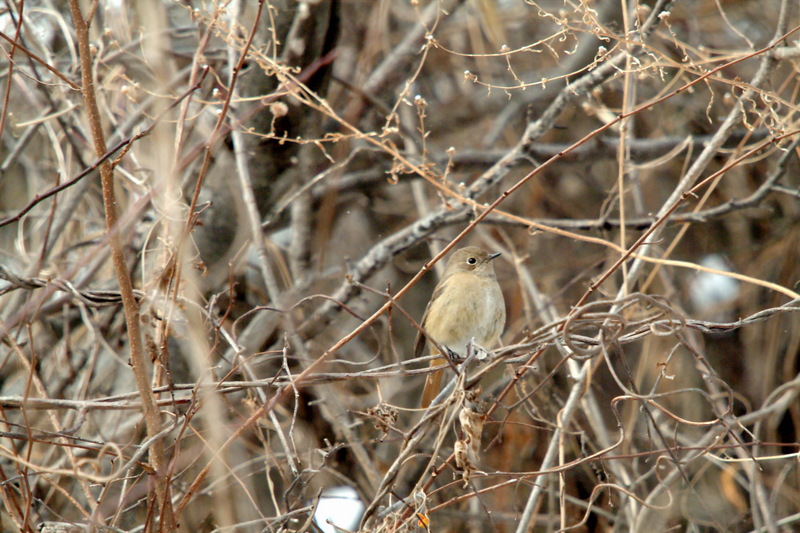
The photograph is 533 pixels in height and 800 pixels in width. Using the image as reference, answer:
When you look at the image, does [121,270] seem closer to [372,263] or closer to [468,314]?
[372,263]

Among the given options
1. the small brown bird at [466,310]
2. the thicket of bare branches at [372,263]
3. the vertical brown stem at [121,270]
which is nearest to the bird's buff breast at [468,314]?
the small brown bird at [466,310]

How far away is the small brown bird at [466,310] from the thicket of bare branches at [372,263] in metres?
0.25

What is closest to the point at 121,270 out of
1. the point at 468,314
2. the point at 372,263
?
the point at 372,263

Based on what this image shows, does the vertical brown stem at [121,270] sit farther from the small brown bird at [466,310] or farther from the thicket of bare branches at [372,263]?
the small brown bird at [466,310]

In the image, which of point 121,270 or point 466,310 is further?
point 466,310

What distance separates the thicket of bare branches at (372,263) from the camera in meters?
2.88

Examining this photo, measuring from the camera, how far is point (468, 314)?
4.82 m

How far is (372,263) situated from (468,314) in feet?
2.28

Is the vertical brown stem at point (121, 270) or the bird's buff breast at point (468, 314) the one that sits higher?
the vertical brown stem at point (121, 270)

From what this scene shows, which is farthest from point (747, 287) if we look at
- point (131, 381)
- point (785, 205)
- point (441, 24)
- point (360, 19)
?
point (131, 381)

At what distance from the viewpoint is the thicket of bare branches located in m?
2.88

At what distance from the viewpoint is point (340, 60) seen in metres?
6.93

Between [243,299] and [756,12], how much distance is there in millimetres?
5337

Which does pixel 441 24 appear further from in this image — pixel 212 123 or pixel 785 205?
pixel 785 205
